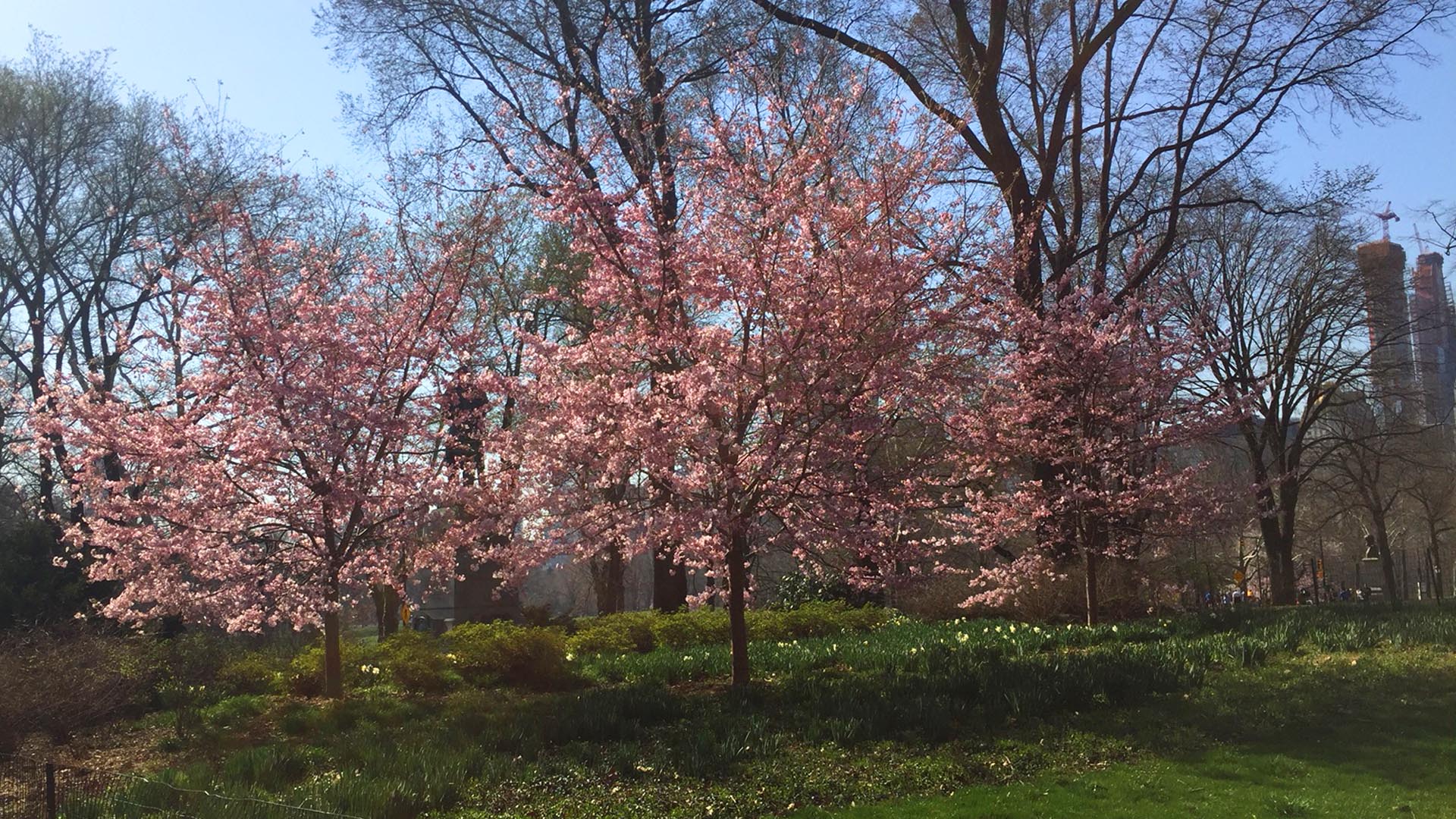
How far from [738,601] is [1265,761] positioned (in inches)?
178

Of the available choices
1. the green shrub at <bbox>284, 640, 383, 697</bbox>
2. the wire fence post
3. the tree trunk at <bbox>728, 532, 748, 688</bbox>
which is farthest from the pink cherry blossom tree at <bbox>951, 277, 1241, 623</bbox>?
the wire fence post

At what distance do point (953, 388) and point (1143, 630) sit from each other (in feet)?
16.2

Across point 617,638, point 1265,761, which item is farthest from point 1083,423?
point 617,638

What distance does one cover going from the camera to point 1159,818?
6.38 metres

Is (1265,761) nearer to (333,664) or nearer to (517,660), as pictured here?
(517,660)

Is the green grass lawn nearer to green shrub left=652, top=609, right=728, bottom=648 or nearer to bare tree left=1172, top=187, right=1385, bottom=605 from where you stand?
green shrub left=652, top=609, right=728, bottom=648

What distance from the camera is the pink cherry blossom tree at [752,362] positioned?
894 centimetres

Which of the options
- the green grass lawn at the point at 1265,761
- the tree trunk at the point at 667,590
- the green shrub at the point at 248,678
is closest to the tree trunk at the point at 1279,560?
the tree trunk at the point at 667,590

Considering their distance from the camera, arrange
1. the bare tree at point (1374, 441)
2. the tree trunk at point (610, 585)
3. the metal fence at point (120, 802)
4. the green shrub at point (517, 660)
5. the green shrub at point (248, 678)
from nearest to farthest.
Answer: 1. the metal fence at point (120, 802)
2. the green shrub at point (517, 660)
3. the green shrub at point (248, 678)
4. the tree trunk at point (610, 585)
5. the bare tree at point (1374, 441)

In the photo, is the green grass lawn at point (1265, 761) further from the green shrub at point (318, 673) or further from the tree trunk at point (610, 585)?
the tree trunk at point (610, 585)

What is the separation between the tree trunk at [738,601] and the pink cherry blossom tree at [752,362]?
0.08ft

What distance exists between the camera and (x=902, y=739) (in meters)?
8.05

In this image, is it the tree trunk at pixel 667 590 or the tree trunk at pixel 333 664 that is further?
A: the tree trunk at pixel 667 590

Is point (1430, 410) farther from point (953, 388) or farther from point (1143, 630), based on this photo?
point (953, 388)
